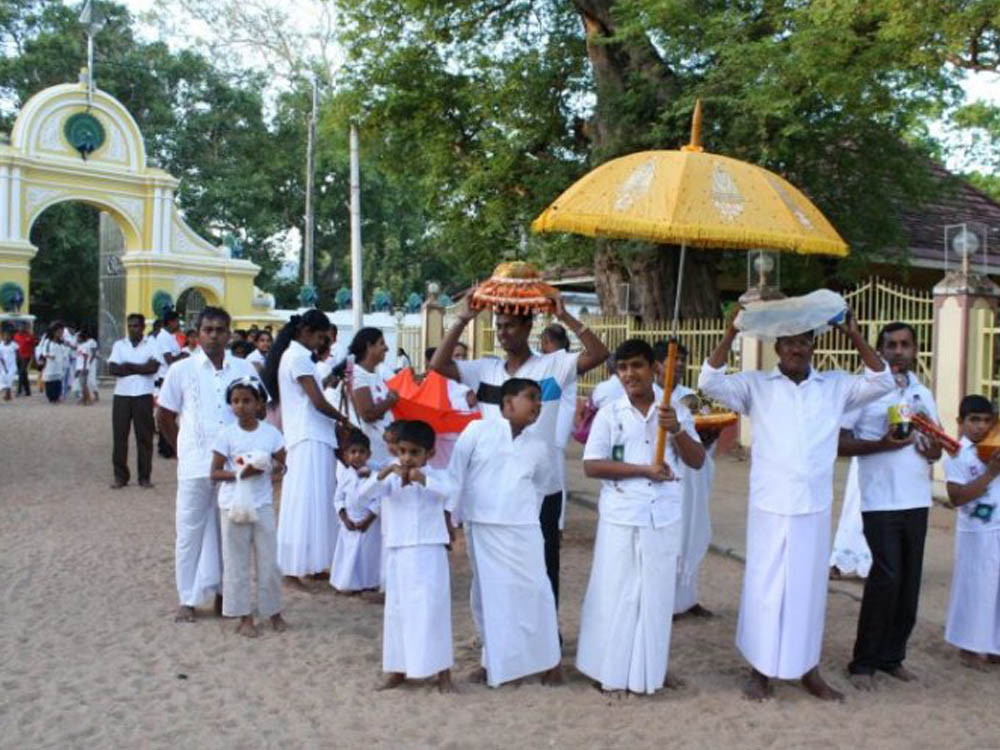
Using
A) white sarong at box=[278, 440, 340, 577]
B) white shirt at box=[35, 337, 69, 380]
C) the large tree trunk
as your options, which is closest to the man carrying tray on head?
white sarong at box=[278, 440, 340, 577]

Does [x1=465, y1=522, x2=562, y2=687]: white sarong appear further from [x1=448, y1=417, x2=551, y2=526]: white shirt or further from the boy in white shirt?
the boy in white shirt

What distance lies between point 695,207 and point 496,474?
1.44 m

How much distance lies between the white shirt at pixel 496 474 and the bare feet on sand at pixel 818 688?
4.64 ft

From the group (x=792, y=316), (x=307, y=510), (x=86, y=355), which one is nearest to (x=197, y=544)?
(x=307, y=510)

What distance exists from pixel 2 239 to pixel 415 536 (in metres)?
25.4

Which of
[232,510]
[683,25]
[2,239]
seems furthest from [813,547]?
[2,239]

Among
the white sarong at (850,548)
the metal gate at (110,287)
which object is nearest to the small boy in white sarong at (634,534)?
the white sarong at (850,548)

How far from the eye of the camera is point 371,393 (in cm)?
663

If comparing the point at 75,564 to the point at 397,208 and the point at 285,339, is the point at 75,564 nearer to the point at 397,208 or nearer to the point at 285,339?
the point at 285,339

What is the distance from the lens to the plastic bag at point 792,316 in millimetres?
4430

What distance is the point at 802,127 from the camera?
1228cm

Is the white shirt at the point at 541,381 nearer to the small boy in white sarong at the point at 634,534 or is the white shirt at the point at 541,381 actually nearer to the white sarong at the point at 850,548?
the small boy in white sarong at the point at 634,534

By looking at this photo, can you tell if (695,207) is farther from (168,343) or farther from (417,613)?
(168,343)

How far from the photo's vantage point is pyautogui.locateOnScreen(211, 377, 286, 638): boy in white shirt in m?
5.52
